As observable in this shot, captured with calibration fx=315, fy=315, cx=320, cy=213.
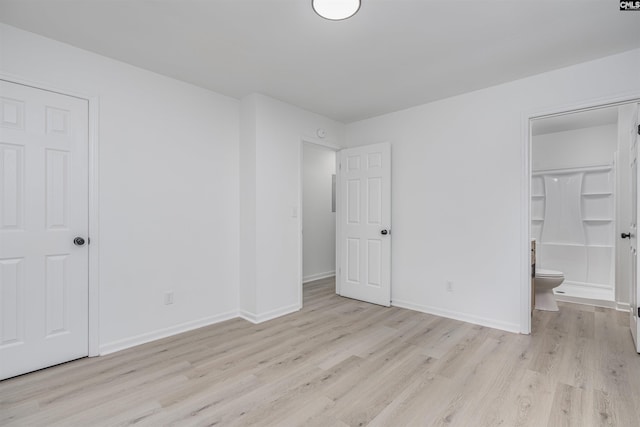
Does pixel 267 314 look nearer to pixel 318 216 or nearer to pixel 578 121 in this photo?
pixel 318 216

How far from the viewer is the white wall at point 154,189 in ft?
8.29

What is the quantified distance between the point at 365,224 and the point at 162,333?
2.57 meters

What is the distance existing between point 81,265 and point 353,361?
2.26 metres

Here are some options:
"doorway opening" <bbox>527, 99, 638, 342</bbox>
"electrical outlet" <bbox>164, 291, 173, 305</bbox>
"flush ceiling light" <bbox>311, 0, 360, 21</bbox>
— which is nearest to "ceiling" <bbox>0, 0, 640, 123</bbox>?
"flush ceiling light" <bbox>311, 0, 360, 21</bbox>

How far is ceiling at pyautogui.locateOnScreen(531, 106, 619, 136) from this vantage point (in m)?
3.98

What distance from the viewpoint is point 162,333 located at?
292cm

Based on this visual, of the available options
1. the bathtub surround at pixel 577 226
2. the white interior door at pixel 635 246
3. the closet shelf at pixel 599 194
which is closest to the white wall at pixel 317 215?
the bathtub surround at pixel 577 226

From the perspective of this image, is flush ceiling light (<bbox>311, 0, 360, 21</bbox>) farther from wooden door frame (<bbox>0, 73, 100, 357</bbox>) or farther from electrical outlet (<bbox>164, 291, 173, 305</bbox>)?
electrical outlet (<bbox>164, 291, 173, 305</bbox>)

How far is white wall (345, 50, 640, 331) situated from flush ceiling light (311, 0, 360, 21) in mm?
1955

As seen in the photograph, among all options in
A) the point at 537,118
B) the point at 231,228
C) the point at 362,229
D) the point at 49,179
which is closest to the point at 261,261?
the point at 231,228

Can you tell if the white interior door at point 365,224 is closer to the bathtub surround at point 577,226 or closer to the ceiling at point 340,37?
the ceiling at point 340,37

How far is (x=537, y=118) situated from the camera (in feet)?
9.61

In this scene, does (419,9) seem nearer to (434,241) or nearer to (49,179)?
(434,241)

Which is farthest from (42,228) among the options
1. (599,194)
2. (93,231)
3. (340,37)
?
(599,194)
